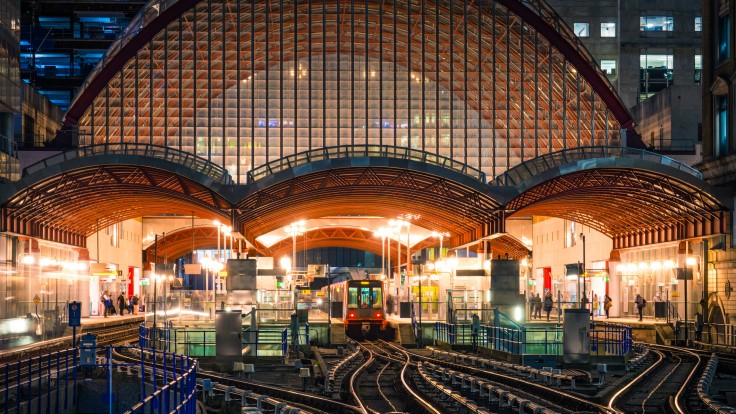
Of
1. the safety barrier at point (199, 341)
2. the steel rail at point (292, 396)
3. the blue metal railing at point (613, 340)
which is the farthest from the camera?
A: the safety barrier at point (199, 341)

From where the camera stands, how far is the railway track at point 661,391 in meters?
28.5

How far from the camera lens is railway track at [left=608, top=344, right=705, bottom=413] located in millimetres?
28547

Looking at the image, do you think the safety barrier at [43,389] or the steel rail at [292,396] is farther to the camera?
the steel rail at [292,396]

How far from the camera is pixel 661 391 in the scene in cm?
3309

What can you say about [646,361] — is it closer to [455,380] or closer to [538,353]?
[538,353]

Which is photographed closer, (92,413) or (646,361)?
(92,413)

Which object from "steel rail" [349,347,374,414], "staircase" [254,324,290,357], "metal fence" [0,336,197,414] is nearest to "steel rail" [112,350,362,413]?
"steel rail" [349,347,374,414]

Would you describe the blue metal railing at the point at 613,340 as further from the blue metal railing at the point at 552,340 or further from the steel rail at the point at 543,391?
the steel rail at the point at 543,391

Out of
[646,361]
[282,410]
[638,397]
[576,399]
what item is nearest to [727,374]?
[646,361]

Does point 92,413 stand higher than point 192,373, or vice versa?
point 192,373

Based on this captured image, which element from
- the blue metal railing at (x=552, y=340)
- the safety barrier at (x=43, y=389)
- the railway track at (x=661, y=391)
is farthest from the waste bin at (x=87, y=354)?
the blue metal railing at (x=552, y=340)

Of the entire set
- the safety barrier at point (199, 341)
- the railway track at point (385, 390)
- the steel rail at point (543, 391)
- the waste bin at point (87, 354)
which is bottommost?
the railway track at point (385, 390)

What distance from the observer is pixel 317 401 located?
29062 mm

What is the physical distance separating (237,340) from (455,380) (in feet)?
30.2
